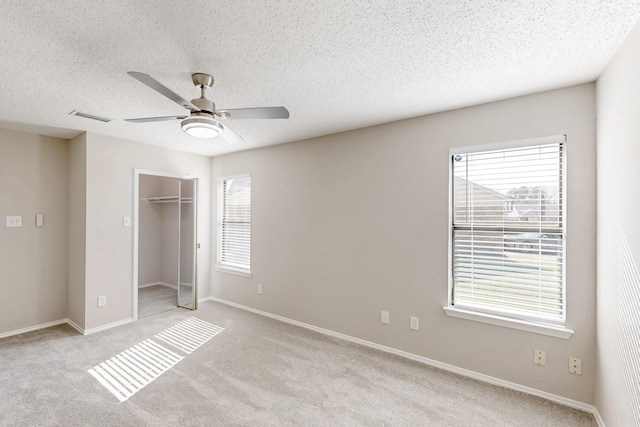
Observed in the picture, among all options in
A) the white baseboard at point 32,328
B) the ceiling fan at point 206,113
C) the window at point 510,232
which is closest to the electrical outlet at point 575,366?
the window at point 510,232

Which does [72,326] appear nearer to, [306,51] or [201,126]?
[201,126]

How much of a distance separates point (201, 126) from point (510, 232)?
2.67 metres

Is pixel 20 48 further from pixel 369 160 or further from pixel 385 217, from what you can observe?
pixel 385 217

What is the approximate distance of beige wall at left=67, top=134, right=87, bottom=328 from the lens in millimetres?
3547

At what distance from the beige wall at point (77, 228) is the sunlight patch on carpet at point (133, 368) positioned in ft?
3.57

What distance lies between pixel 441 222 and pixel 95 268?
13.5 ft

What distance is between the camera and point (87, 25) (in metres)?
1.58

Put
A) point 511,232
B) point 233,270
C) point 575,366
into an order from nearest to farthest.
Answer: point 575,366 < point 511,232 < point 233,270

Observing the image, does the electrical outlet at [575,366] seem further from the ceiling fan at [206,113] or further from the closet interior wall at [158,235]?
the closet interior wall at [158,235]

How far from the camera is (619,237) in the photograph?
1.74m

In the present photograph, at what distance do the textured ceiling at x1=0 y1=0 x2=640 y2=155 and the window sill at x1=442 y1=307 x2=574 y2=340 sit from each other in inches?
75.1

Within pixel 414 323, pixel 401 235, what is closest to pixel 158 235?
pixel 401 235

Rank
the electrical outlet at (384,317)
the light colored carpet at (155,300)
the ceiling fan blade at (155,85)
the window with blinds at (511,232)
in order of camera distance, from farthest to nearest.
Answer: the light colored carpet at (155,300) → the electrical outlet at (384,317) → the window with blinds at (511,232) → the ceiling fan blade at (155,85)

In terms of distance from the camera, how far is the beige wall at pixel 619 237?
60.3 inches
